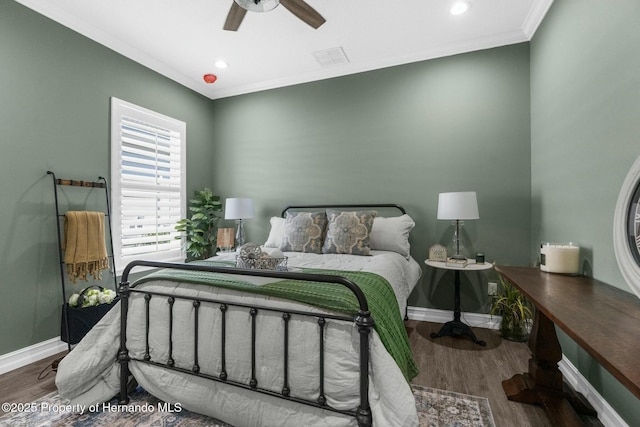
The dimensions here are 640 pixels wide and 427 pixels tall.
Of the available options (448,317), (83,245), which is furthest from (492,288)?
(83,245)

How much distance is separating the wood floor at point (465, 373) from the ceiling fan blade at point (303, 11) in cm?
276

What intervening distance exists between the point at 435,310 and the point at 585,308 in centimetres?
215

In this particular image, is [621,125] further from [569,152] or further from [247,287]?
[247,287]

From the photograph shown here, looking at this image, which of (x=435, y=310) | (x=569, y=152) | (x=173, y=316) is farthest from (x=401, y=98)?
(x=173, y=316)

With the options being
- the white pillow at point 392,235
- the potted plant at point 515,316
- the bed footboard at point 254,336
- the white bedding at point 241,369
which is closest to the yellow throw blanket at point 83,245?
the white bedding at point 241,369

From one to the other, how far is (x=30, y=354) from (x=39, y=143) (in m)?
1.72

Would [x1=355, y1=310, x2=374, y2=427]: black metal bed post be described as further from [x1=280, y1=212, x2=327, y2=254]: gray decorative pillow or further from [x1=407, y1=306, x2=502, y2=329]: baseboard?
[x1=407, y1=306, x2=502, y2=329]: baseboard

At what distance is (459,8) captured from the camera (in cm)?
264

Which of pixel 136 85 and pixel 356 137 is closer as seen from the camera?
pixel 136 85

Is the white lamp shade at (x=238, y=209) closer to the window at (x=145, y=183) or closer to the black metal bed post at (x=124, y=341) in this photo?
the window at (x=145, y=183)

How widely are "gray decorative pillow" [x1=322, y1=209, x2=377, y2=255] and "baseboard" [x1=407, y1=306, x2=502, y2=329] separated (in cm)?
104

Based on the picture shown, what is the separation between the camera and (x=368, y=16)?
2.77 metres

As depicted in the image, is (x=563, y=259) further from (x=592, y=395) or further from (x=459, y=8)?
(x=459, y=8)

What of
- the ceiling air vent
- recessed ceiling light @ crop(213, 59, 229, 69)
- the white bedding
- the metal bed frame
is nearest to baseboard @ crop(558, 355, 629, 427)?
the white bedding
